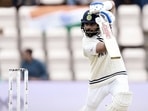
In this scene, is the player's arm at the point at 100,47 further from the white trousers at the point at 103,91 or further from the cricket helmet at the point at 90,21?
the white trousers at the point at 103,91

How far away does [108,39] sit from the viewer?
18.9 feet

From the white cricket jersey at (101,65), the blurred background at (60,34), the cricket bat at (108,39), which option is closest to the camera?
the cricket bat at (108,39)

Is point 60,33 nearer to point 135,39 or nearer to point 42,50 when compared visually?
point 42,50

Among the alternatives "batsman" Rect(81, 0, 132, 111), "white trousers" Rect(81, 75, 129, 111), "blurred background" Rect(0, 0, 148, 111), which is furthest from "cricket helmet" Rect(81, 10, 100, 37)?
"blurred background" Rect(0, 0, 148, 111)

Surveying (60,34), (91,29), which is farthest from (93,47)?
(60,34)

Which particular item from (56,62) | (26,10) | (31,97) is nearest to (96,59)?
(31,97)

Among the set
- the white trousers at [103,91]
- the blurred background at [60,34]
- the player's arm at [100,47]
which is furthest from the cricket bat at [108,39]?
the blurred background at [60,34]

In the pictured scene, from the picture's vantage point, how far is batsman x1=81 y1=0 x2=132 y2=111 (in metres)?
5.92

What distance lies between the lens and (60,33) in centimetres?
1008

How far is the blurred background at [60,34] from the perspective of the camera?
9641 millimetres

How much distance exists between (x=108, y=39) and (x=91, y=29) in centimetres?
31

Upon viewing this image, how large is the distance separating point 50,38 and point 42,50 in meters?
0.26

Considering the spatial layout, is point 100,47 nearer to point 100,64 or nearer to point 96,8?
point 100,64

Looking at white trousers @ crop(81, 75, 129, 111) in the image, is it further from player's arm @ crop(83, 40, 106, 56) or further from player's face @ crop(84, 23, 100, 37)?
player's face @ crop(84, 23, 100, 37)
